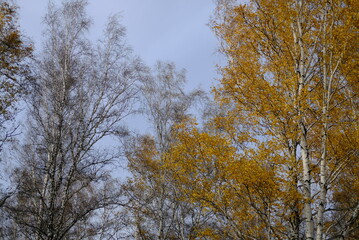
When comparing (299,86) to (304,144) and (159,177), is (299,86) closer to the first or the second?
(304,144)

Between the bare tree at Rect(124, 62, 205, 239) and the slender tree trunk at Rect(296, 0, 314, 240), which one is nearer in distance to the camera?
the slender tree trunk at Rect(296, 0, 314, 240)

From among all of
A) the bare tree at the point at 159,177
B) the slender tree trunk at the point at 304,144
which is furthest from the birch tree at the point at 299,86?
the bare tree at the point at 159,177

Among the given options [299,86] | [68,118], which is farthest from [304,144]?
[68,118]

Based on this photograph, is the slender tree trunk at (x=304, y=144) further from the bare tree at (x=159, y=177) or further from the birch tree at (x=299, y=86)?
the bare tree at (x=159, y=177)

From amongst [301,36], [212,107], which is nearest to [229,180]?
Result: [301,36]

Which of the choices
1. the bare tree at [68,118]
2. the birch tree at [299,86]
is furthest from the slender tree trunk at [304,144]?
the bare tree at [68,118]

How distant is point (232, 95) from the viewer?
25.9 feet

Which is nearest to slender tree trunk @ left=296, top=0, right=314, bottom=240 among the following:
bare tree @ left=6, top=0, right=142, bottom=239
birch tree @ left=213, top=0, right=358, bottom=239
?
birch tree @ left=213, top=0, right=358, bottom=239

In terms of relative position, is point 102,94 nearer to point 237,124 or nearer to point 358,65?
point 237,124

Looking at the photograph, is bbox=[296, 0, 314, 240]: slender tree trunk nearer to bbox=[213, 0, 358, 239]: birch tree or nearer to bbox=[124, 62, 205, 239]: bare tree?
bbox=[213, 0, 358, 239]: birch tree

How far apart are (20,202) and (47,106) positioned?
310 centimetres

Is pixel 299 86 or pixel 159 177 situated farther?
pixel 159 177

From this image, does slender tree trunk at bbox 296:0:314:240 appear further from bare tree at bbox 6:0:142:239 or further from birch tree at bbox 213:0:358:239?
bare tree at bbox 6:0:142:239

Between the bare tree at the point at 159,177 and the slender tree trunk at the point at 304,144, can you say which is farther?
the bare tree at the point at 159,177
